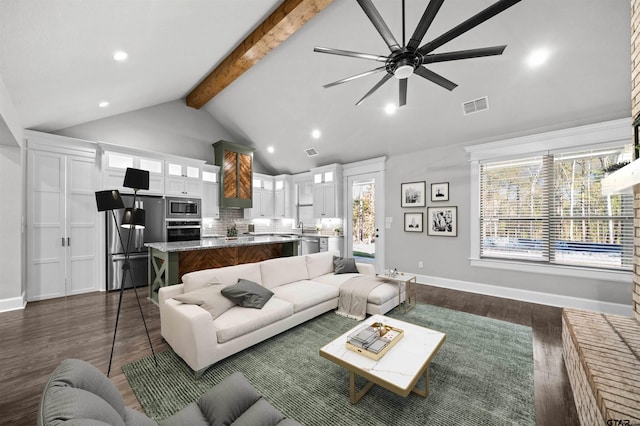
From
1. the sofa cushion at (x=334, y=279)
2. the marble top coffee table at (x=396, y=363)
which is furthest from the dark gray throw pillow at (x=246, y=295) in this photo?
the sofa cushion at (x=334, y=279)

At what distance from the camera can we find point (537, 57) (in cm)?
327

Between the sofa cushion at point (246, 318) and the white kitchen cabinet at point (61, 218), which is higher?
the white kitchen cabinet at point (61, 218)

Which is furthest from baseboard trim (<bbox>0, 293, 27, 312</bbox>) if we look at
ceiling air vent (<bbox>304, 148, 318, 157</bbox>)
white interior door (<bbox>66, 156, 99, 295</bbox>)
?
ceiling air vent (<bbox>304, 148, 318, 157</bbox>)

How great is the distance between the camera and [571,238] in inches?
158

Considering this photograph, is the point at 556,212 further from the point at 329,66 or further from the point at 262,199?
the point at 262,199

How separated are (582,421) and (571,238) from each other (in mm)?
3311

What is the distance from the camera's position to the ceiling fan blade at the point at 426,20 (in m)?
1.85

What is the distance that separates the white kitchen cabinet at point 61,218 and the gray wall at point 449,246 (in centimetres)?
590

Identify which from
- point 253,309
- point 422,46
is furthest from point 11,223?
point 422,46

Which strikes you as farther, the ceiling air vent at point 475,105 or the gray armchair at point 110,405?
the ceiling air vent at point 475,105

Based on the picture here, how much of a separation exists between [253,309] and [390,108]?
402cm

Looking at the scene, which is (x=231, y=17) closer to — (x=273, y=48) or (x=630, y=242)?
(x=273, y=48)

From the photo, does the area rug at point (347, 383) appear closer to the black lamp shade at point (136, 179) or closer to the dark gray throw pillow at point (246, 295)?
the dark gray throw pillow at point (246, 295)

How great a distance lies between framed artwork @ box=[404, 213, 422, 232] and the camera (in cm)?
547
